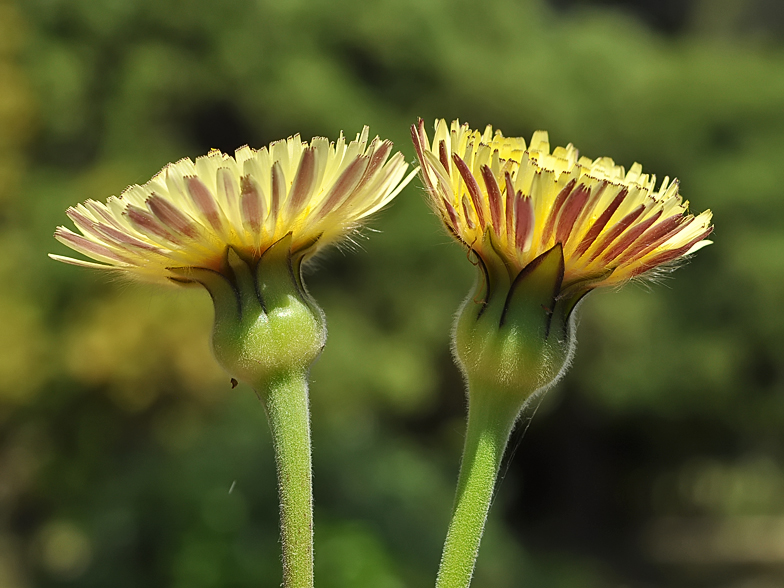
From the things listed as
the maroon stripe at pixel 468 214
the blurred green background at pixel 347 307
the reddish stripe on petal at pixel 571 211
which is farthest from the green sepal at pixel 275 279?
the blurred green background at pixel 347 307

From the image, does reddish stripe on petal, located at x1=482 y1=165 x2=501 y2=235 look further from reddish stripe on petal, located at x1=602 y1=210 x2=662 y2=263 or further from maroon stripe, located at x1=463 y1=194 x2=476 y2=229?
reddish stripe on petal, located at x1=602 y1=210 x2=662 y2=263

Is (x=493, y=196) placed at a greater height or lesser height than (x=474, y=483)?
greater

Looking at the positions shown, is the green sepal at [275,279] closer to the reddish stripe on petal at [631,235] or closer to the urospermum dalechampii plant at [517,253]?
the urospermum dalechampii plant at [517,253]

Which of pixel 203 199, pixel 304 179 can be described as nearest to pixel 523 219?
pixel 304 179

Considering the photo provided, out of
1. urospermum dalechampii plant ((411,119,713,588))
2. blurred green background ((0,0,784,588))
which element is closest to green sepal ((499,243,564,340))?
urospermum dalechampii plant ((411,119,713,588))

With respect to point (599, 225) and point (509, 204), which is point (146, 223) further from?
point (599, 225)

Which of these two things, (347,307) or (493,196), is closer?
(493,196)

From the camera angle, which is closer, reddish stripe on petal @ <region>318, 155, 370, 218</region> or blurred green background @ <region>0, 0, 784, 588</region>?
reddish stripe on petal @ <region>318, 155, 370, 218</region>

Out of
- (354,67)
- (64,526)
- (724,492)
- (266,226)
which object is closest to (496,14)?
(354,67)
